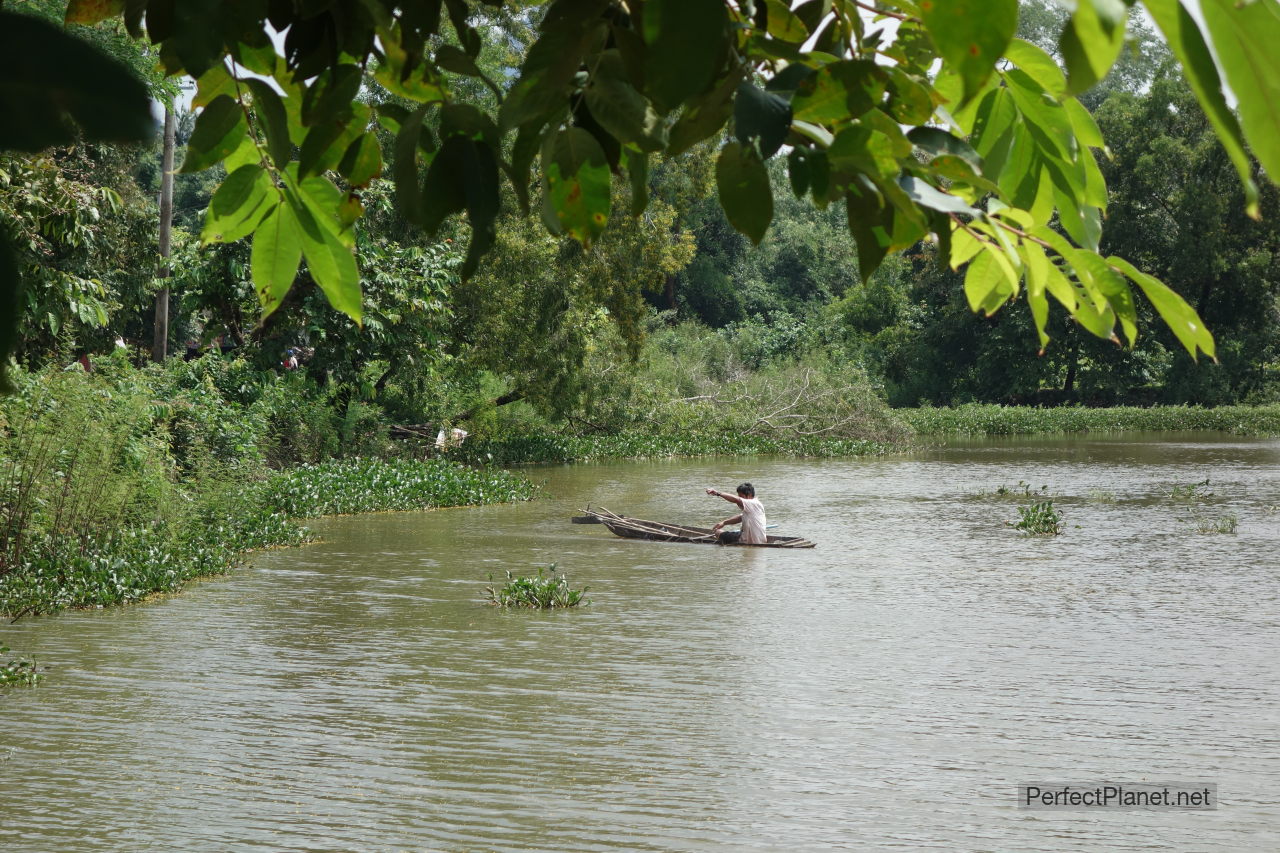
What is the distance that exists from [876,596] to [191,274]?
11.4 metres

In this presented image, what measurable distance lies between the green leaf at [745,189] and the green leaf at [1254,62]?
0.51 metres

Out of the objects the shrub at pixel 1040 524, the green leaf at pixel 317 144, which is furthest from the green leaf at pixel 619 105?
the shrub at pixel 1040 524

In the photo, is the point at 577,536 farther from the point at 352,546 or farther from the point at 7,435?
the point at 7,435

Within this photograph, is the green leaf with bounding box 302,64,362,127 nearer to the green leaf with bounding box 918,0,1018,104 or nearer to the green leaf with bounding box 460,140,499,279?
the green leaf with bounding box 460,140,499,279

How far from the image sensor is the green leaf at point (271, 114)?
1400 millimetres

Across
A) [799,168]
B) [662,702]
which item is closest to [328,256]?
[799,168]

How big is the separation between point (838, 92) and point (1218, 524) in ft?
55.5

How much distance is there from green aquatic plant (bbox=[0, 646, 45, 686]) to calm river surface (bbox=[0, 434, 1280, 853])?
9 centimetres

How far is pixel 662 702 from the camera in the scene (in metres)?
7.86

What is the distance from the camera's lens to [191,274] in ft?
60.2

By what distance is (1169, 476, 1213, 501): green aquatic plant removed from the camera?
19.4 meters

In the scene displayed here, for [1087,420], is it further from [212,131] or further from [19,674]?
[212,131]

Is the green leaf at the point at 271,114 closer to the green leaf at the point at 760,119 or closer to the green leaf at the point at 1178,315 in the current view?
the green leaf at the point at 760,119

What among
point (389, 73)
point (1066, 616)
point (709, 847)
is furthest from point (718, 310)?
point (389, 73)
